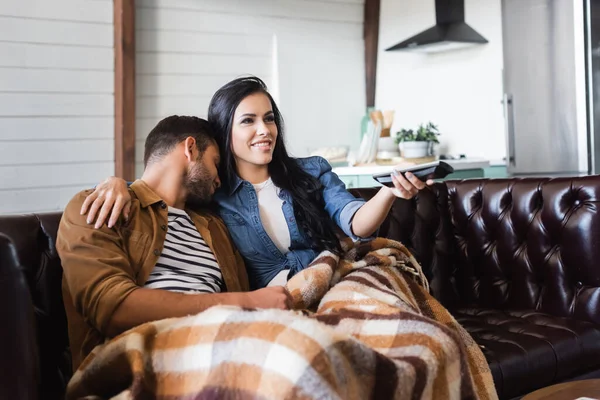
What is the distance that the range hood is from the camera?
458 centimetres

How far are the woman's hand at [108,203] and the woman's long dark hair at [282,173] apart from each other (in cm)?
47

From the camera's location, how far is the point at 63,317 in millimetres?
1810

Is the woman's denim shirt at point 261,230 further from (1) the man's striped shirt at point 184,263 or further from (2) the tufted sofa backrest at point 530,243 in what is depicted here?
(2) the tufted sofa backrest at point 530,243

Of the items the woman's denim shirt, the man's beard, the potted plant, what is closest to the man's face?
the man's beard

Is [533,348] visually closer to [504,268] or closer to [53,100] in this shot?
[504,268]

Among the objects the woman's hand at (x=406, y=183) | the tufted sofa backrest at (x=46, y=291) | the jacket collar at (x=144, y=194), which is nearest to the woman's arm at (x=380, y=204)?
the woman's hand at (x=406, y=183)

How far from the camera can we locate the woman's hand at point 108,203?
1719 millimetres

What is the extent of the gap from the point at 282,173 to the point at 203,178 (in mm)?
312

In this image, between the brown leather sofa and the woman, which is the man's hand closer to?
the woman

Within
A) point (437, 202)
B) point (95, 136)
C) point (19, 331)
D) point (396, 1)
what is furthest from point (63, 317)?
point (396, 1)

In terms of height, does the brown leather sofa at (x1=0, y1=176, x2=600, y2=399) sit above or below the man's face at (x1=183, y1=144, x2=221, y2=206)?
below

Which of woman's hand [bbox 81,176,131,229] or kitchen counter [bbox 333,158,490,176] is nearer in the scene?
woman's hand [bbox 81,176,131,229]

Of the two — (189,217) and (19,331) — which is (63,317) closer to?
(189,217)

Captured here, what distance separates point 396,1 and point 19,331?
473cm
